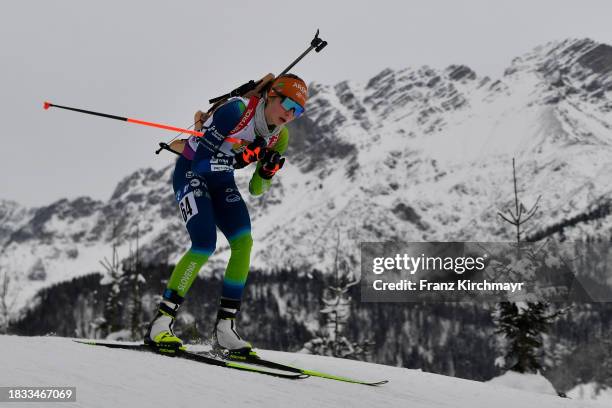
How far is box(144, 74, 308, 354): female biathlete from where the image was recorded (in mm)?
6281

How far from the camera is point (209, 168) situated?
20.8ft

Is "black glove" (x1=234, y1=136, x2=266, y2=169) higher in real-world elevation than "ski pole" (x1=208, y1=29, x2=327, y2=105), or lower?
lower

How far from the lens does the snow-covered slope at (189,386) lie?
12.8 ft

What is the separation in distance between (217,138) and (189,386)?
8.93 feet

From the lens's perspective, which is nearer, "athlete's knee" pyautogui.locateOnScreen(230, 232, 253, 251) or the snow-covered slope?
the snow-covered slope

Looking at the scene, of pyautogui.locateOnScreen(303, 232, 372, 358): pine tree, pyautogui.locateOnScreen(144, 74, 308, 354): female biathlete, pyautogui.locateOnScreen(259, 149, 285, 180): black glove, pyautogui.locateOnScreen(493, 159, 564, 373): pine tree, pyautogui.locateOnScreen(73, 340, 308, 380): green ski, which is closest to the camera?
pyautogui.locateOnScreen(73, 340, 308, 380): green ski

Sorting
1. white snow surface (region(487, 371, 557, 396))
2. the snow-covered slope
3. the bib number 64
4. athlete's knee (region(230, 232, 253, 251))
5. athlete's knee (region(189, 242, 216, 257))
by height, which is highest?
the bib number 64

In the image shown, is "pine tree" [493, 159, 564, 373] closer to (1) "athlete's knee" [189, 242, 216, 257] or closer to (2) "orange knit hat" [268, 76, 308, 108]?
(2) "orange knit hat" [268, 76, 308, 108]

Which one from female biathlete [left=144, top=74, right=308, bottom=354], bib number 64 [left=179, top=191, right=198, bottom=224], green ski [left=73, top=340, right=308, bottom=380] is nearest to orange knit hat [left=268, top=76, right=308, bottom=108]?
female biathlete [left=144, top=74, right=308, bottom=354]

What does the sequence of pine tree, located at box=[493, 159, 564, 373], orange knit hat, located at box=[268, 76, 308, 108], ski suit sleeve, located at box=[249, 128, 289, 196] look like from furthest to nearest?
1. pine tree, located at box=[493, 159, 564, 373]
2. ski suit sleeve, located at box=[249, 128, 289, 196]
3. orange knit hat, located at box=[268, 76, 308, 108]

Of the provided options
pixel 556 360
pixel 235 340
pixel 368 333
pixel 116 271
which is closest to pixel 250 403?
pixel 235 340

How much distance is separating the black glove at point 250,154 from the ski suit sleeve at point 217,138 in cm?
14

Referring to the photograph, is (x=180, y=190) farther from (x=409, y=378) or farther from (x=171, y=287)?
(x=409, y=378)

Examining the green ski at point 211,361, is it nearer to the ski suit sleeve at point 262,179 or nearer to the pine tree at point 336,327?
the ski suit sleeve at point 262,179
